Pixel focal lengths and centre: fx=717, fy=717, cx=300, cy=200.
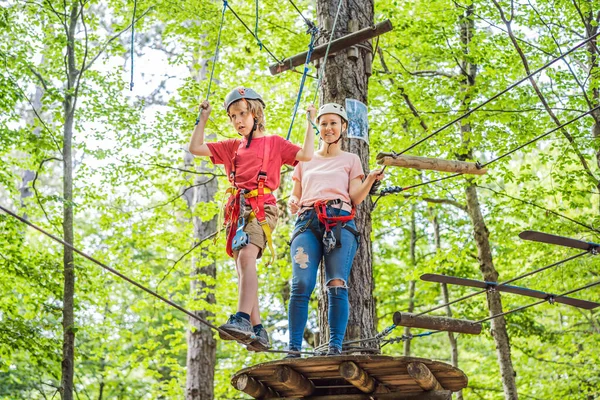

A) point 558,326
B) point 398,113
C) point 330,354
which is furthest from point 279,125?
point 558,326

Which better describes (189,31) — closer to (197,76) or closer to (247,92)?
(197,76)

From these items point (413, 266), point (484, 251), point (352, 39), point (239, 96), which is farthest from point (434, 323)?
point (413, 266)

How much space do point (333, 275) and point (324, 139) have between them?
0.93 meters

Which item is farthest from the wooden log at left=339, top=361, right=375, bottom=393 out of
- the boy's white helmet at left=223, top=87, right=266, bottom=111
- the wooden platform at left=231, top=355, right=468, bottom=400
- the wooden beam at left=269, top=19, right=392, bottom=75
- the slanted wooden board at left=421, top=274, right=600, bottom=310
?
the wooden beam at left=269, top=19, right=392, bottom=75

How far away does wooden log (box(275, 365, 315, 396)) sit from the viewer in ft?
13.2

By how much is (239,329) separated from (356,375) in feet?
2.38

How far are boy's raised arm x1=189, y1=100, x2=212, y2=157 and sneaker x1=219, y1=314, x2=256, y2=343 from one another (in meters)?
1.06

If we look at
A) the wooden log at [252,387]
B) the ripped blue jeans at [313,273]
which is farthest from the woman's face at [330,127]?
the wooden log at [252,387]

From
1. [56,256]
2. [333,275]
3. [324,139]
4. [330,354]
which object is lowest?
[330,354]

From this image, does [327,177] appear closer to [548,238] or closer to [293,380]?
[293,380]

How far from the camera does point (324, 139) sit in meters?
4.63

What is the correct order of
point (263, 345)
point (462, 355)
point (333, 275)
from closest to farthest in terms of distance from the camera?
1. point (263, 345)
2. point (333, 275)
3. point (462, 355)

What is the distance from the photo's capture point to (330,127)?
4641mm

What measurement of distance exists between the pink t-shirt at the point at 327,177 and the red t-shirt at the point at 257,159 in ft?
0.81
